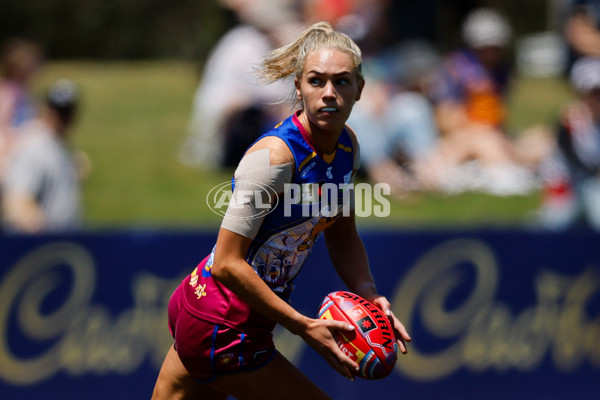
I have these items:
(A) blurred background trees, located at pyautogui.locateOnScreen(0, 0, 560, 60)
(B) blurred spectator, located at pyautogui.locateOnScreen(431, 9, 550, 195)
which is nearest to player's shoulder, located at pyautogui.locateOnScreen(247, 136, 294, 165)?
(B) blurred spectator, located at pyautogui.locateOnScreen(431, 9, 550, 195)

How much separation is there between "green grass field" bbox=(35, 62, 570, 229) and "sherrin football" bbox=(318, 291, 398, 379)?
12.1ft

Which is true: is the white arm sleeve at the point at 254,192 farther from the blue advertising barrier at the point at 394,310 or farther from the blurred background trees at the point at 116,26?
the blurred background trees at the point at 116,26

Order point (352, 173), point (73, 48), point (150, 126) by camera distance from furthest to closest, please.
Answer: point (73, 48), point (150, 126), point (352, 173)

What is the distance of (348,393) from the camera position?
22.0 ft

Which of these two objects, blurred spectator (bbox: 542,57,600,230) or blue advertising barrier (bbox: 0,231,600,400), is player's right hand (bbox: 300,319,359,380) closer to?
blue advertising barrier (bbox: 0,231,600,400)

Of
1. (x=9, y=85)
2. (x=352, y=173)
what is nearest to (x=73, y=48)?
(x=9, y=85)

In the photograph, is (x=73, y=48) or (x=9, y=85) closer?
(x=9, y=85)

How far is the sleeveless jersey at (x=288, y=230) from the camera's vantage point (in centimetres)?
335

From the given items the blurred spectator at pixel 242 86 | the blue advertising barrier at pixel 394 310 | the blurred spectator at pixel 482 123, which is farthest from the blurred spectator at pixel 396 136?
the blue advertising barrier at pixel 394 310

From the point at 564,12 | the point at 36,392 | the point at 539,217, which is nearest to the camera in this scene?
the point at 36,392

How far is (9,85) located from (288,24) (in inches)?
118

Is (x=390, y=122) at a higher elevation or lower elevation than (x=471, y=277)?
higher

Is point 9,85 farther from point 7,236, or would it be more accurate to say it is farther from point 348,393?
point 348,393

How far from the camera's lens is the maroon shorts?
3422mm
